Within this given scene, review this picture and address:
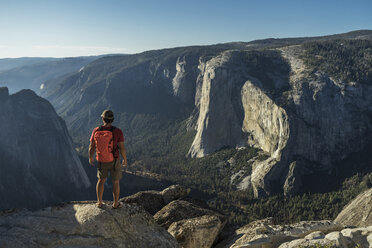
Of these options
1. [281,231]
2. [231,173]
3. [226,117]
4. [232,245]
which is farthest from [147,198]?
[226,117]

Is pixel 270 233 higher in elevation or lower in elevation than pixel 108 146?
lower

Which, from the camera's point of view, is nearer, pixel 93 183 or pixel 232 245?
pixel 232 245

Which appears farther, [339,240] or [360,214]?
[360,214]

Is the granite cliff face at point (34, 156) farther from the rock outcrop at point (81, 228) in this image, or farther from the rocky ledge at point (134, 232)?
the rocky ledge at point (134, 232)

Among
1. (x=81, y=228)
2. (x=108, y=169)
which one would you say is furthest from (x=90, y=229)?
(x=108, y=169)

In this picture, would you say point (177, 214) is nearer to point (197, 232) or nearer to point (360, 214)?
point (197, 232)

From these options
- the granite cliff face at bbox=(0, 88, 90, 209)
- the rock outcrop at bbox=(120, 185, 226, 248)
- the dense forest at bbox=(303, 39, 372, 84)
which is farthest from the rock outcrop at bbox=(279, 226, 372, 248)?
the dense forest at bbox=(303, 39, 372, 84)

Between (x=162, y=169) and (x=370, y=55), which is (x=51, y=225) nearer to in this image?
(x=162, y=169)
